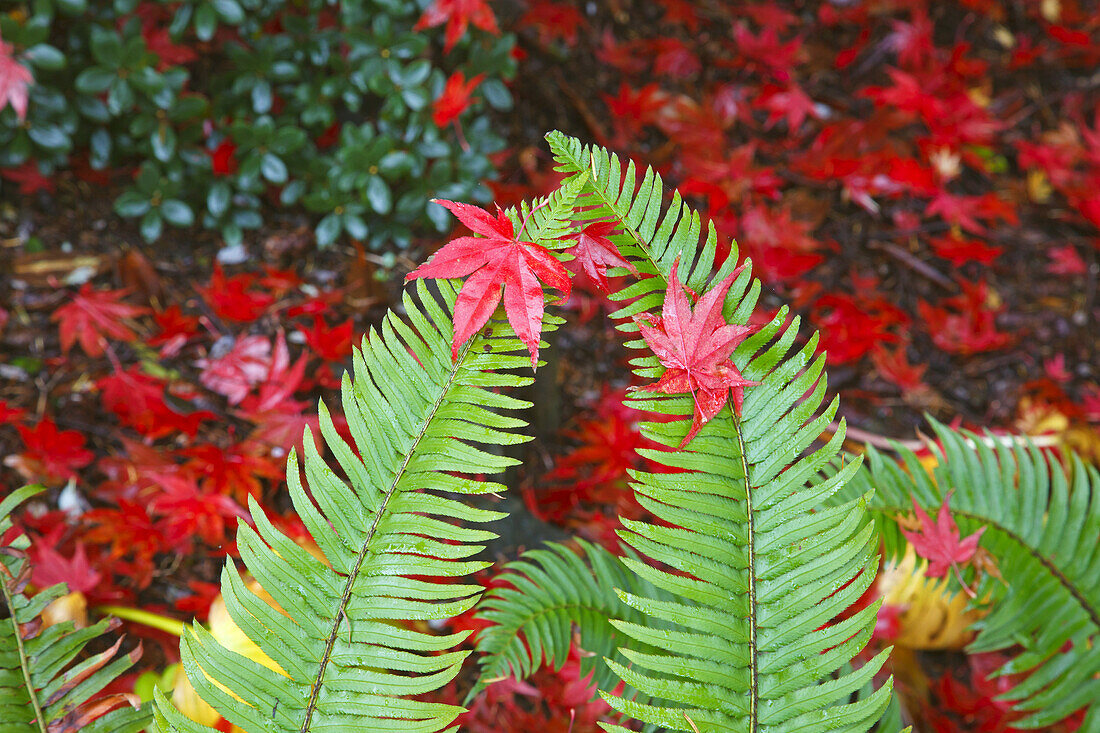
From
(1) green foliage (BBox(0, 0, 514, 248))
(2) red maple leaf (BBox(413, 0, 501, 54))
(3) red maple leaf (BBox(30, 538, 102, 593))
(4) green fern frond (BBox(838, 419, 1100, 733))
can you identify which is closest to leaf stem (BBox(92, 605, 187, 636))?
(3) red maple leaf (BBox(30, 538, 102, 593))

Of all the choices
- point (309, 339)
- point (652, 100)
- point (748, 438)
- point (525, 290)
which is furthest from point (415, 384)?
point (652, 100)

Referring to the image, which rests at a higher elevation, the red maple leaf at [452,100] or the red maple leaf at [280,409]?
the red maple leaf at [452,100]

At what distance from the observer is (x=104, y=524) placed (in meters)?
1.77

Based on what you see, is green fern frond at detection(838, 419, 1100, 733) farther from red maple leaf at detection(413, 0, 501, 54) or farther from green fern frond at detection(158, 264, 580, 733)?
red maple leaf at detection(413, 0, 501, 54)

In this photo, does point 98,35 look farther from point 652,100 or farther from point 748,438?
point 748,438

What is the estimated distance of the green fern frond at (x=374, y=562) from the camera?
39.9 inches

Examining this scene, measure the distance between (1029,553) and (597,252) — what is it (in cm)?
115

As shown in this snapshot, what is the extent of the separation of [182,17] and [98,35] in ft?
0.74

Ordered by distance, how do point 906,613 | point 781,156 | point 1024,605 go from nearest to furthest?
point 1024,605
point 906,613
point 781,156

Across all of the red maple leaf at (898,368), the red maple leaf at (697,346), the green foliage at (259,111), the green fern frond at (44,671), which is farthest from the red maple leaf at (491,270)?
the red maple leaf at (898,368)

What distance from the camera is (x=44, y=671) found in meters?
1.15

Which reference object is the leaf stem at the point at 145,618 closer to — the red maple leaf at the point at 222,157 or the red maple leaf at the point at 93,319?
the red maple leaf at the point at 93,319

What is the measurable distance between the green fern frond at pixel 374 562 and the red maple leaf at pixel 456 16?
1.26 m

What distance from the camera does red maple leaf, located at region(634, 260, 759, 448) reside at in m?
1.06
